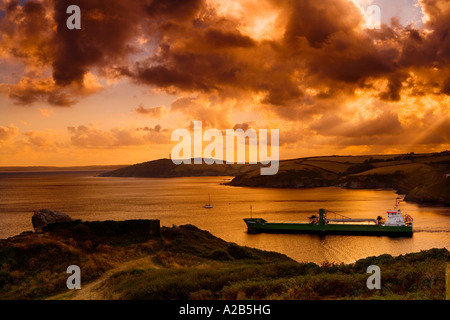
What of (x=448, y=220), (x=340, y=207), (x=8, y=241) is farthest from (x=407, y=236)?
(x=8, y=241)

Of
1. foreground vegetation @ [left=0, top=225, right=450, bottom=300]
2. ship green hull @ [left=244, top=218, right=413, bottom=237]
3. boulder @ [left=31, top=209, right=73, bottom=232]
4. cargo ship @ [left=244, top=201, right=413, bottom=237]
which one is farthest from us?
ship green hull @ [left=244, top=218, right=413, bottom=237]

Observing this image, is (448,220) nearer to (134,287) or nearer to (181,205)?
(181,205)

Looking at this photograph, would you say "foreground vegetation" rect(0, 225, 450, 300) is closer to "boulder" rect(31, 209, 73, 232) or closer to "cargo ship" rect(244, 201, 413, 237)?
"boulder" rect(31, 209, 73, 232)

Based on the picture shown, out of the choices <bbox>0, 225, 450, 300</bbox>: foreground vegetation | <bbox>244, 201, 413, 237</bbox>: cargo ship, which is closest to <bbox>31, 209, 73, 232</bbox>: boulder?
<bbox>0, 225, 450, 300</bbox>: foreground vegetation

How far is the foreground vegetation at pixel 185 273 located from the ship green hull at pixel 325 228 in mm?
45626

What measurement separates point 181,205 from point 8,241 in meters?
99.8

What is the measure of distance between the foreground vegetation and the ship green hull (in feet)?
150

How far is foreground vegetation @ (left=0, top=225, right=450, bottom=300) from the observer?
17312 millimetres

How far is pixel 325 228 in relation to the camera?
8450 centimetres

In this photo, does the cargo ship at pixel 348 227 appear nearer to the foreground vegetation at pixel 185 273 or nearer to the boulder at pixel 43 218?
the foreground vegetation at pixel 185 273

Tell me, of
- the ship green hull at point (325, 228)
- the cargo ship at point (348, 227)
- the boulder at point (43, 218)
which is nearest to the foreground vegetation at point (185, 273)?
the boulder at point (43, 218)

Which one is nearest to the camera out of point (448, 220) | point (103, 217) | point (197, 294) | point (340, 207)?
point (197, 294)
